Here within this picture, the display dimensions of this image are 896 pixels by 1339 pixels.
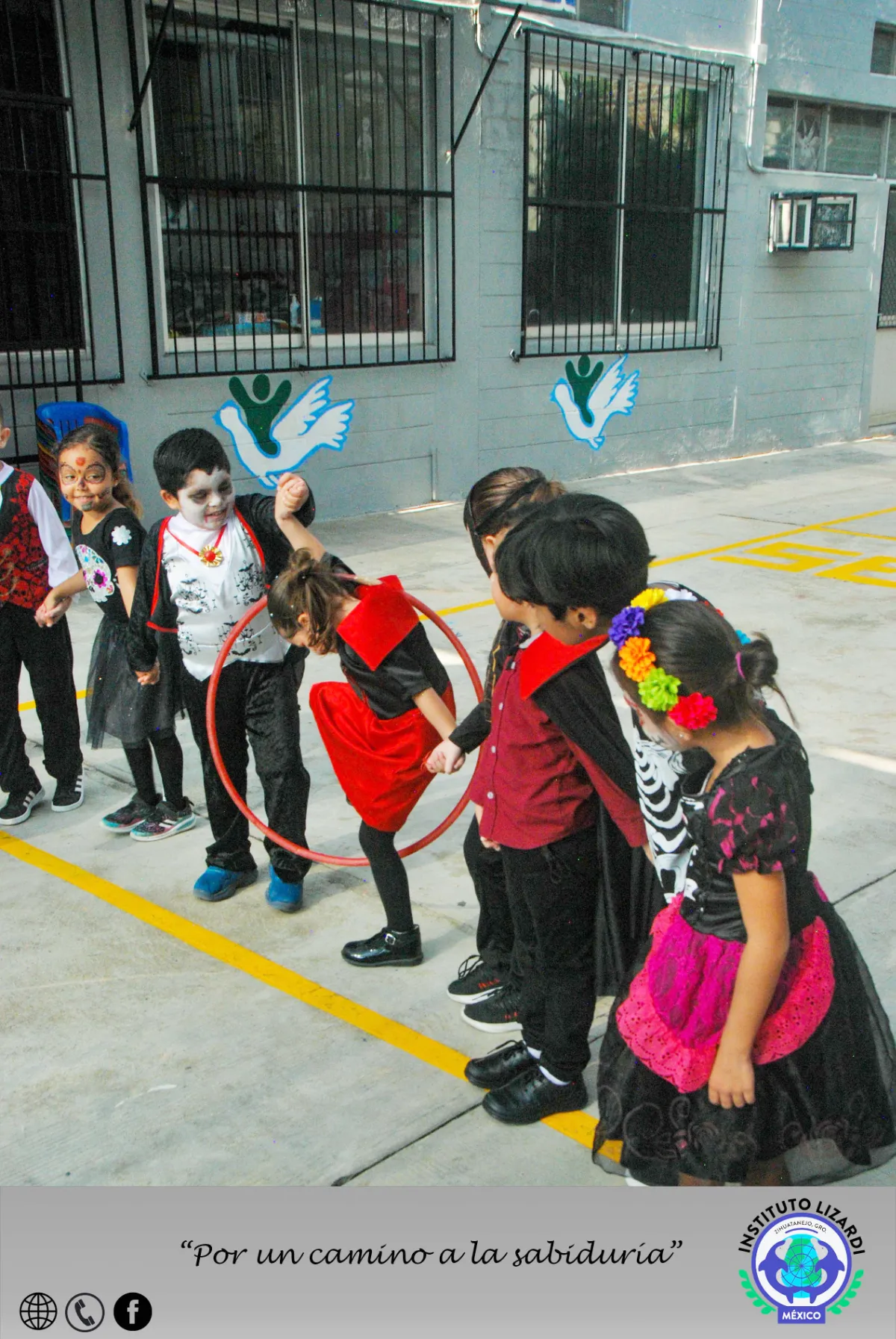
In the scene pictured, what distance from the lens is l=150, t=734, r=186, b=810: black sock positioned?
13.5 feet

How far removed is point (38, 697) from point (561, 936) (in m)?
2.45

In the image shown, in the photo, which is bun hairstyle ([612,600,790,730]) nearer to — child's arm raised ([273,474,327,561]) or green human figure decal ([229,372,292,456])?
child's arm raised ([273,474,327,561])

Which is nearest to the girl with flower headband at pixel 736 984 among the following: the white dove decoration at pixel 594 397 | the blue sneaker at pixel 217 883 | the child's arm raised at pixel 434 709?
the child's arm raised at pixel 434 709

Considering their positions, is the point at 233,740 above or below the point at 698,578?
above

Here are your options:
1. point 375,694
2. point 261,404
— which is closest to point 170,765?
point 375,694

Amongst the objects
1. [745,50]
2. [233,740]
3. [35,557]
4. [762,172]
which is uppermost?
[745,50]

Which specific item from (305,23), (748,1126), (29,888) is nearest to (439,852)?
(29,888)

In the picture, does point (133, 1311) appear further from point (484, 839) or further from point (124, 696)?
point (124, 696)

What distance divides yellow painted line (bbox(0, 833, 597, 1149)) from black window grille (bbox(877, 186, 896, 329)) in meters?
13.9

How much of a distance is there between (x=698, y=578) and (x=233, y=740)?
4751mm

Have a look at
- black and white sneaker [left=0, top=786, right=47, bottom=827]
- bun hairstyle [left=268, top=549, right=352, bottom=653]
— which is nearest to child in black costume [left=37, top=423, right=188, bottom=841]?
black and white sneaker [left=0, top=786, right=47, bottom=827]

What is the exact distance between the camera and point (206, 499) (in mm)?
3498

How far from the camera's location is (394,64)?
9766 mm

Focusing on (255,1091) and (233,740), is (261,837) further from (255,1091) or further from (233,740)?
(255,1091)
